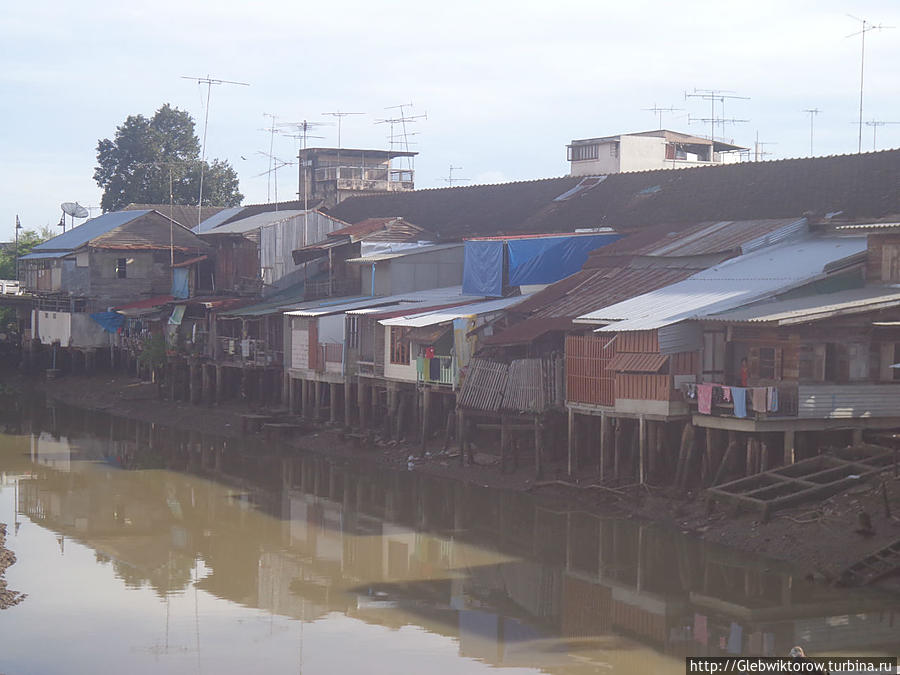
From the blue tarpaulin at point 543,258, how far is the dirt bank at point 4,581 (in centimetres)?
1510

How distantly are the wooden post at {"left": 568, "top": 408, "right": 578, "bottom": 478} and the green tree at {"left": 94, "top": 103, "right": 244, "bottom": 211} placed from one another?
49.3 meters

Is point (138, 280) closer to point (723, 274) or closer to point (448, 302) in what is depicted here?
point (448, 302)

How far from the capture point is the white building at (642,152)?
187 ft

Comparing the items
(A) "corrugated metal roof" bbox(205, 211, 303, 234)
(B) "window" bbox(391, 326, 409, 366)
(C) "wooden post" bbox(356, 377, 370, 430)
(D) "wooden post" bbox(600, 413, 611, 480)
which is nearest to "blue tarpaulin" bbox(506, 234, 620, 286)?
(B) "window" bbox(391, 326, 409, 366)

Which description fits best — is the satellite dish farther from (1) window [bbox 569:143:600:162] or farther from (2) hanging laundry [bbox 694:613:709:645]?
(2) hanging laundry [bbox 694:613:709:645]

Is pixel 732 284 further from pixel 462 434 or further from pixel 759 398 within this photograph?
pixel 462 434

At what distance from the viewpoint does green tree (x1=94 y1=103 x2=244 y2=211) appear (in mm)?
71875

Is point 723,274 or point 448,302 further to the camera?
point 448,302

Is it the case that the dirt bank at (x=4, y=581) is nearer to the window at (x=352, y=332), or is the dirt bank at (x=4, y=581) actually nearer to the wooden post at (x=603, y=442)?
the wooden post at (x=603, y=442)

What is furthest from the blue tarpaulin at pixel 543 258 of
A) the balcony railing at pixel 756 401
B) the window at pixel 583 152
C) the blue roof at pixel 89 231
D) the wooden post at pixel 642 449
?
the window at pixel 583 152

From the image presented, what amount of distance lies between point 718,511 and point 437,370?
980 centimetres

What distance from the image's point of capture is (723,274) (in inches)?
1040

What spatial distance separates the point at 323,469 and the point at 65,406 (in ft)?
61.0

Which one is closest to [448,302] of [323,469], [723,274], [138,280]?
[323,469]
